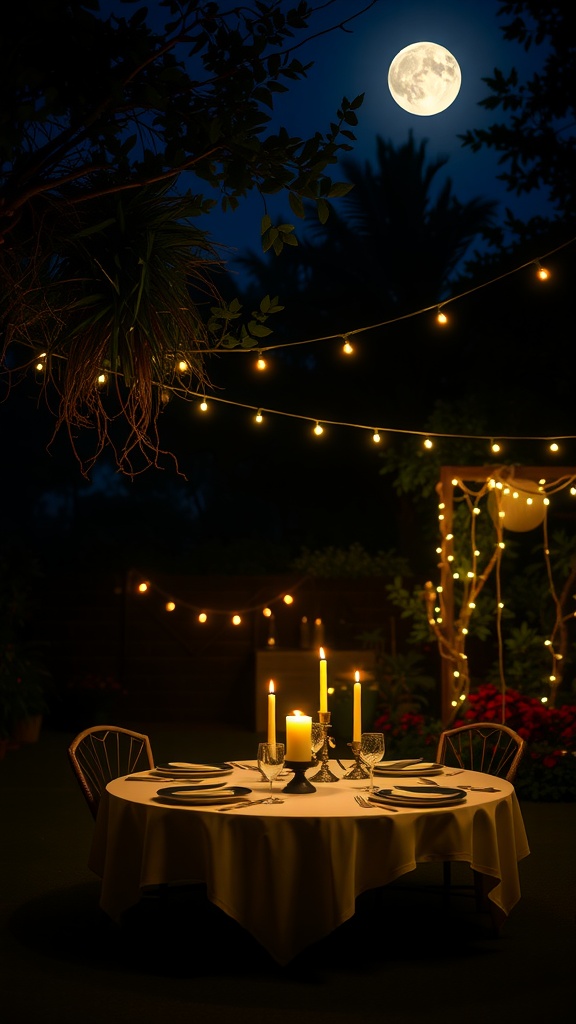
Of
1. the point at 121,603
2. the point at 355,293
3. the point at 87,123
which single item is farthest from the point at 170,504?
the point at 87,123

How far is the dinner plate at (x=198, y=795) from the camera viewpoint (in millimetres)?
3490

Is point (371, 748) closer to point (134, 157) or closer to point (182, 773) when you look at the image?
point (182, 773)

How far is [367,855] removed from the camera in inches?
134

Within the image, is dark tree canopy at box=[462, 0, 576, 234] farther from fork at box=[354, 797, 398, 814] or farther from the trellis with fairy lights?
fork at box=[354, 797, 398, 814]

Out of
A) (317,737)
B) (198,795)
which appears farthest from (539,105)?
(198,795)

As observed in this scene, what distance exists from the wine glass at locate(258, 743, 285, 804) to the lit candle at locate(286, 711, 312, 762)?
0.11ft

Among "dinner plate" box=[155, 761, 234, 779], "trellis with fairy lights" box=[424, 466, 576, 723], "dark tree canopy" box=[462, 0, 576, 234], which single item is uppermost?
"dark tree canopy" box=[462, 0, 576, 234]

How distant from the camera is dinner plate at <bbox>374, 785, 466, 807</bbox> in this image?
351cm

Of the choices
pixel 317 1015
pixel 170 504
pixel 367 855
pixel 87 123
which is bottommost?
pixel 317 1015

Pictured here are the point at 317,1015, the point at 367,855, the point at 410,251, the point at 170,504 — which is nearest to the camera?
the point at 317,1015

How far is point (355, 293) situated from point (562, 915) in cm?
1061

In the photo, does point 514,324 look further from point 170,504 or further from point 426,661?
point 170,504

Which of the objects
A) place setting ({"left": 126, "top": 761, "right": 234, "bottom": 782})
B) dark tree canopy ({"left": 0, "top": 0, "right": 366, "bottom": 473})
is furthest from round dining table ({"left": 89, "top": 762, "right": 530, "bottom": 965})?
dark tree canopy ({"left": 0, "top": 0, "right": 366, "bottom": 473})

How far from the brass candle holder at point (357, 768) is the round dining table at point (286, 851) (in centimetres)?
16
